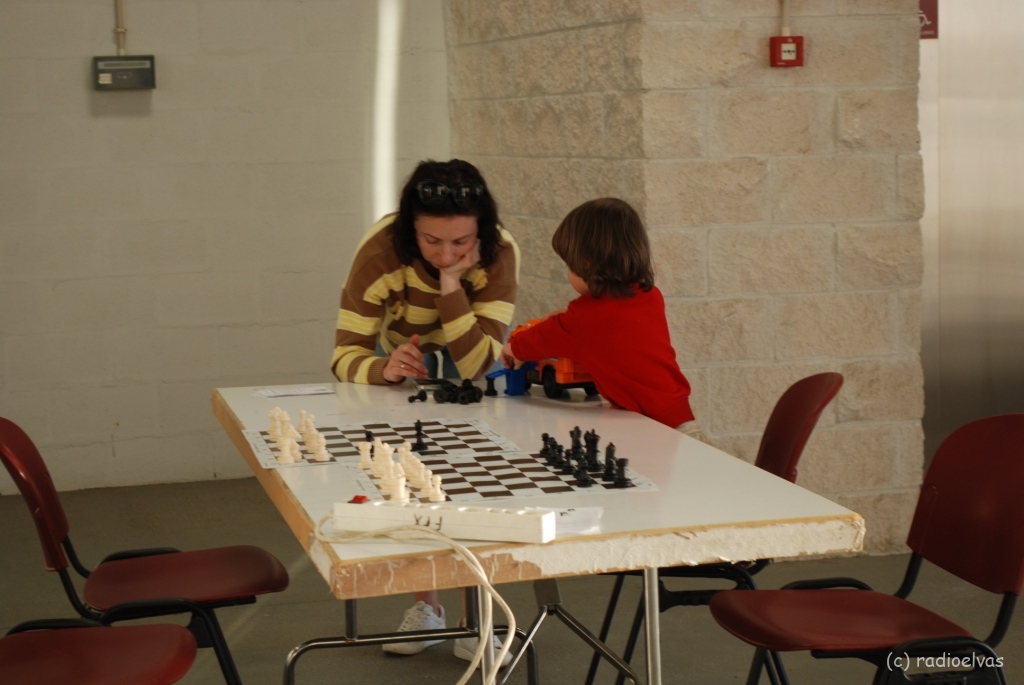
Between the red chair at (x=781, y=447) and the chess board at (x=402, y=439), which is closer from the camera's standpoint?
the chess board at (x=402, y=439)

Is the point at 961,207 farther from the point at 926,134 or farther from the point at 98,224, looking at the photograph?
the point at 98,224

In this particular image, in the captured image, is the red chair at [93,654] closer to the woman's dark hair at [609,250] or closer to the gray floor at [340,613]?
the gray floor at [340,613]

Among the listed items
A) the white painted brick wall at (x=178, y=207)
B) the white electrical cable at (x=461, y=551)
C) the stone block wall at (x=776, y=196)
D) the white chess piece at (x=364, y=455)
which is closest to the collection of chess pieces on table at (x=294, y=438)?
the white chess piece at (x=364, y=455)

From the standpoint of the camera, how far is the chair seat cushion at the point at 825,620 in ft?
7.07

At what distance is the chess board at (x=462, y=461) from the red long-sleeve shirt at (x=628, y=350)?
355 mm

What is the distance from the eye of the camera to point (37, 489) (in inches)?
95.3

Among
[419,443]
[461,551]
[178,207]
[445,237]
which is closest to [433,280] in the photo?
[445,237]

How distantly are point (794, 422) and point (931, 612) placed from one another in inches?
21.8

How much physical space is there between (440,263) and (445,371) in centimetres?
49

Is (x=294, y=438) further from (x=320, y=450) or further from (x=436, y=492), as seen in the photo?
(x=436, y=492)

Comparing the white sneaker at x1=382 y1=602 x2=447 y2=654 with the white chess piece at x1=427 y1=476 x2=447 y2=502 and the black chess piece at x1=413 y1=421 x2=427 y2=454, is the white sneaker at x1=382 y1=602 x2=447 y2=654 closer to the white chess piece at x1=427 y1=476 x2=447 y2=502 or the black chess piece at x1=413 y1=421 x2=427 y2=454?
the black chess piece at x1=413 y1=421 x2=427 y2=454

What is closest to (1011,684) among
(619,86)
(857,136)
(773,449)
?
(773,449)

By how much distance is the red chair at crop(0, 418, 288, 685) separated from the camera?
2.37 m

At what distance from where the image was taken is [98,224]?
5.33 meters
